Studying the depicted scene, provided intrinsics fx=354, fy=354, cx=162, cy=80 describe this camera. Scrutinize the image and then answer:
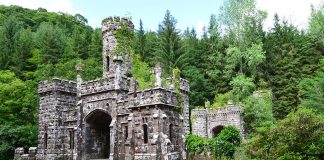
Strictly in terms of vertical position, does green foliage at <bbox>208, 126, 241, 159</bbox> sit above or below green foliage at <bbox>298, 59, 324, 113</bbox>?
below

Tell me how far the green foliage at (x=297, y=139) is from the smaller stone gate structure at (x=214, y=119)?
16.1 meters

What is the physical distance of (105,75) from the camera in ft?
78.3

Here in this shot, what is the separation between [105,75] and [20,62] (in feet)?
67.7

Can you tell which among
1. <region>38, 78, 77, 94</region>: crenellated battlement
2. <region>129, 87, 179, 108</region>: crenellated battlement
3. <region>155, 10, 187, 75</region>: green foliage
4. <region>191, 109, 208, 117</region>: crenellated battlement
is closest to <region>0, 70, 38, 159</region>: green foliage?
<region>38, 78, 77, 94</region>: crenellated battlement

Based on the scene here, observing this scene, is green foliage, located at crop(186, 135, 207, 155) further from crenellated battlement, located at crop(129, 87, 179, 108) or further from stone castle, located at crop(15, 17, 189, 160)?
crenellated battlement, located at crop(129, 87, 179, 108)

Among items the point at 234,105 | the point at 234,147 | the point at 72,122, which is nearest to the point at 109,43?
the point at 72,122

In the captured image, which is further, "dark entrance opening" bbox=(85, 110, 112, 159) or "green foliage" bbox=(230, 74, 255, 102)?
"green foliage" bbox=(230, 74, 255, 102)

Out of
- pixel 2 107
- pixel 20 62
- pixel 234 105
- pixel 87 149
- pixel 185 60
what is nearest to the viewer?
pixel 87 149

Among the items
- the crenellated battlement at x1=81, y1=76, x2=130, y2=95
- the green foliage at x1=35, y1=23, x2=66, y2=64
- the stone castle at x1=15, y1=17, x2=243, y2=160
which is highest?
the green foliage at x1=35, y1=23, x2=66, y2=64

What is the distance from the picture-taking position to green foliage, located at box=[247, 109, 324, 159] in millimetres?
13000

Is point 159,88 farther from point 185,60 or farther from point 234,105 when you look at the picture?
point 185,60

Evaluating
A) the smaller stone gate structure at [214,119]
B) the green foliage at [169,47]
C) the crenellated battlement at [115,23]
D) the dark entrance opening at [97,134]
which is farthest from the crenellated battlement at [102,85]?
the green foliage at [169,47]

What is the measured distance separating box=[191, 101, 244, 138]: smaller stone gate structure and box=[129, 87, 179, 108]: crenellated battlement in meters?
12.7

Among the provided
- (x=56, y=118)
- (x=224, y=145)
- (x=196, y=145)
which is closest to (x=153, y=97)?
(x=196, y=145)
